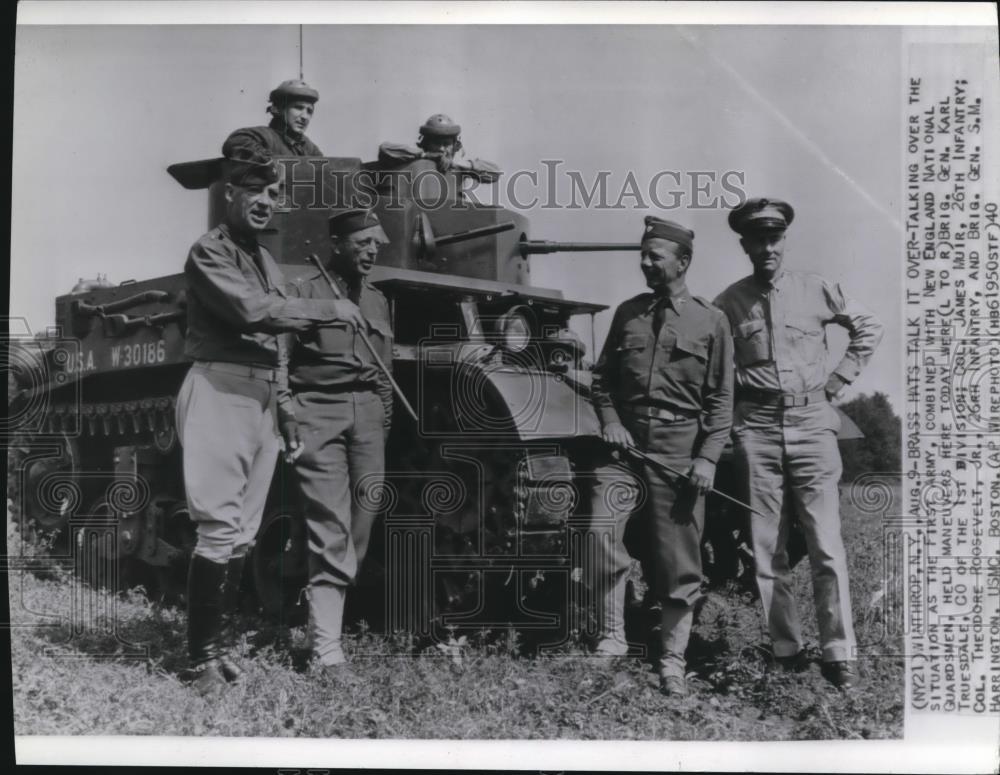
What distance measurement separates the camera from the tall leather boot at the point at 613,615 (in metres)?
7.94

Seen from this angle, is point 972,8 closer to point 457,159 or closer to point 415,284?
point 457,159

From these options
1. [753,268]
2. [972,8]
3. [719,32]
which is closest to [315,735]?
[753,268]

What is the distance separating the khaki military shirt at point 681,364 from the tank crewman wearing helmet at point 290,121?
2258 mm

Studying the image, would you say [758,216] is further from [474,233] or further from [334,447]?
[334,447]

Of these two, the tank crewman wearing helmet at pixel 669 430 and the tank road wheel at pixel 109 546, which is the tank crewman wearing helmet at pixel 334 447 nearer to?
the tank road wheel at pixel 109 546

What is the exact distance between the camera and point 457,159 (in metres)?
8.27

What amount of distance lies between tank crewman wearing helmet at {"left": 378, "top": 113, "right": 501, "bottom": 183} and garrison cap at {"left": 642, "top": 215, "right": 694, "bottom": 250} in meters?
1.02

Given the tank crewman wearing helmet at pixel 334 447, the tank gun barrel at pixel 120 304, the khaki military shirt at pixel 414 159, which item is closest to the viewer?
the tank crewman wearing helmet at pixel 334 447

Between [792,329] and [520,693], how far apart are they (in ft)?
8.90

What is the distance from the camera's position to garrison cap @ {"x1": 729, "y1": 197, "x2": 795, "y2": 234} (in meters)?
8.00

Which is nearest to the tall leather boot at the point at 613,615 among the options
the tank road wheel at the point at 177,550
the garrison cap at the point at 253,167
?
the tank road wheel at the point at 177,550

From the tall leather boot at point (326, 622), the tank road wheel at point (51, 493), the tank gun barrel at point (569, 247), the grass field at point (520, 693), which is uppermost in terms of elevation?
the tank gun barrel at point (569, 247)

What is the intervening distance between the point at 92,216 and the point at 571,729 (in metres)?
4.29

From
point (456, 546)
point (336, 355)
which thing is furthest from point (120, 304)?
point (456, 546)
